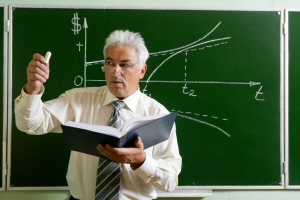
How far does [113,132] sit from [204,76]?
1050 mm

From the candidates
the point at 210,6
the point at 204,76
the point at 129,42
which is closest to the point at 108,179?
the point at 129,42

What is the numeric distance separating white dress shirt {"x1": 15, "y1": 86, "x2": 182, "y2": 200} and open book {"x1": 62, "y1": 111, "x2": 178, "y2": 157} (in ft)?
0.56

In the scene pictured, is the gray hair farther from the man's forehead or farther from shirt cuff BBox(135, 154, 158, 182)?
shirt cuff BBox(135, 154, 158, 182)

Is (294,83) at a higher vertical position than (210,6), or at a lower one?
lower

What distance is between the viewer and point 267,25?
7.42 ft

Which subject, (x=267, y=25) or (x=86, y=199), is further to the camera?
(x=267, y=25)

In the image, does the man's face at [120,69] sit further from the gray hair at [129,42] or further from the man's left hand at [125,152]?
the man's left hand at [125,152]

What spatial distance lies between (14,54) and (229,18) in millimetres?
1438

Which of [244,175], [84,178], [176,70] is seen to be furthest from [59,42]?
[244,175]

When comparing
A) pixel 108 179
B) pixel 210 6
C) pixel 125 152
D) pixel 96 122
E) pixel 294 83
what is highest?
pixel 210 6

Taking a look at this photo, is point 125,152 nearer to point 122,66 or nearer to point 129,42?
point 122,66

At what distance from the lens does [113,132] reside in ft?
4.52

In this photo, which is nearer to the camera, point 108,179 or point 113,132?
point 113,132

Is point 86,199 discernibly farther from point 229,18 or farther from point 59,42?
point 229,18
